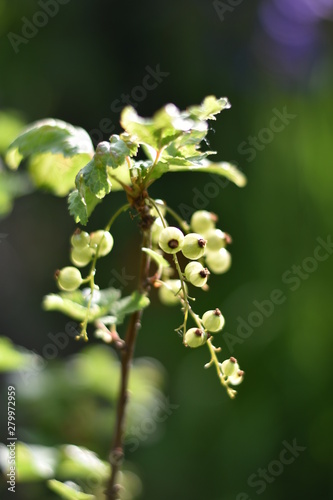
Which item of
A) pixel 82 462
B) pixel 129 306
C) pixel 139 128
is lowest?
pixel 82 462

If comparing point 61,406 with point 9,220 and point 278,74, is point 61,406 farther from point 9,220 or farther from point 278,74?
point 278,74

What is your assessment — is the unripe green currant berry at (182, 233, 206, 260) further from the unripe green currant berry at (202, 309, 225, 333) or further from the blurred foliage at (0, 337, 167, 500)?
the blurred foliage at (0, 337, 167, 500)

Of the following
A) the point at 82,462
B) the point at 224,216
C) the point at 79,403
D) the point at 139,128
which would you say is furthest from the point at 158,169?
the point at 224,216

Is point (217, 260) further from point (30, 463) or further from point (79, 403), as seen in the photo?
point (79, 403)

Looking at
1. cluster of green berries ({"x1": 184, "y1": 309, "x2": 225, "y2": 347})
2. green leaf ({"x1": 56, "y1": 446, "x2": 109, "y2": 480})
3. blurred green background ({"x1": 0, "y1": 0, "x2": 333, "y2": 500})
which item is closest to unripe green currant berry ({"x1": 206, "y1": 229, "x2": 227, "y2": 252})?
cluster of green berries ({"x1": 184, "y1": 309, "x2": 225, "y2": 347})

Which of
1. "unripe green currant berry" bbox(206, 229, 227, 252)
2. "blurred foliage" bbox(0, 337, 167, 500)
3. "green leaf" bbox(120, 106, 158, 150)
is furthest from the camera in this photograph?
"blurred foliage" bbox(0, 337, 167, 500)

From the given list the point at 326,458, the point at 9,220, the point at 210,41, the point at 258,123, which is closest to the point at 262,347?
the point at 326,458
